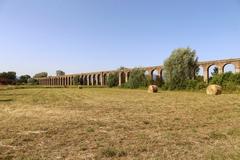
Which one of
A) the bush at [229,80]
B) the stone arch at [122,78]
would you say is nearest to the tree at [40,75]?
the stone arch at [122,78]

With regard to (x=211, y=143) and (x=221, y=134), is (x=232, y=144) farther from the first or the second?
(x=221, y=134)

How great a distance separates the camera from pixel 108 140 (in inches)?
239

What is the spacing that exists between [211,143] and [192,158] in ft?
4.11

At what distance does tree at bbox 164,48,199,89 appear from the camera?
4156 cm

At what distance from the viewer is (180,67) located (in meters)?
42.0

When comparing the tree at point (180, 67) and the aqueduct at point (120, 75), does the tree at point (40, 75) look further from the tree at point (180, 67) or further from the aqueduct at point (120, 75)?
the tree at point (180, 67)

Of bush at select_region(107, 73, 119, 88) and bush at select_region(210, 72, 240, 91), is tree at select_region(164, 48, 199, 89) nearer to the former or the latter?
bush at select_region(210, 72, 240, 91)

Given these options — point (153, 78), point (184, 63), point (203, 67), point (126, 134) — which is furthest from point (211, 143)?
point (153, 78)

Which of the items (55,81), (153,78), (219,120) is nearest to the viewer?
(219,120)

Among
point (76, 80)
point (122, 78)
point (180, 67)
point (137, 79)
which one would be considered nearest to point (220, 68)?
point (180, 67)

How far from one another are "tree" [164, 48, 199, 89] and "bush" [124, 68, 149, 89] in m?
9.35

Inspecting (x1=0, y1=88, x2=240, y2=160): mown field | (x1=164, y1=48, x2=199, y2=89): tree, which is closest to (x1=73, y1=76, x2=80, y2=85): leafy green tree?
(x1=164, y1=48, x2=199, y2=89): tree

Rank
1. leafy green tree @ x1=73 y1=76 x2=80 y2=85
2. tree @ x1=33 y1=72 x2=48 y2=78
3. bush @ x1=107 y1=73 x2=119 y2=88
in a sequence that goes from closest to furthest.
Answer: bush @ x1=107 y1=73 x2=119 y2=88, leafy green tree @ x1=73 y1=76 x2=80 y2=85, tree @ x1=33 y1=72 x2=48 y2=78

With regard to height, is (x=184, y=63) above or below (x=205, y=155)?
above
